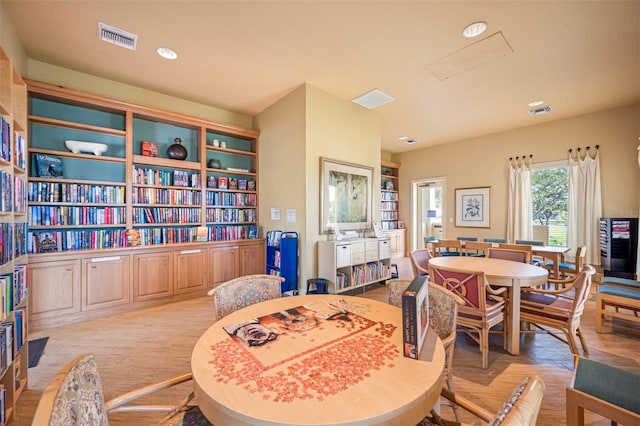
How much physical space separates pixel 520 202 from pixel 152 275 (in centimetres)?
706

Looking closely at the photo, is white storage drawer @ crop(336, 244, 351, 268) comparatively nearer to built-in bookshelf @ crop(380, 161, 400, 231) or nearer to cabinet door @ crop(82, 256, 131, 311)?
cabinet door @ crop(82, 256, 131, 311)

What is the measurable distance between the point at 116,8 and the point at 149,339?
3216 mm

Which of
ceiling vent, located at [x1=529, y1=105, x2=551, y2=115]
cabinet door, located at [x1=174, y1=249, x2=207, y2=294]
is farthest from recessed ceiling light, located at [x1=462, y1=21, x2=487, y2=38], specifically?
cabinet door, located at [x1=174, y1=249, x2=207, y2=294]

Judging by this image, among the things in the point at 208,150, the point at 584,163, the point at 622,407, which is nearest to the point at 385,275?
the point at 622,407

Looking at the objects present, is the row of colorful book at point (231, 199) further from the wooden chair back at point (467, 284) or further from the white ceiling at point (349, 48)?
the wooden chair back at point (467, 284)

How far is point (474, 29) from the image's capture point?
2588mm

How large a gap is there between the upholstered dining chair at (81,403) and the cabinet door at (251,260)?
132 inches

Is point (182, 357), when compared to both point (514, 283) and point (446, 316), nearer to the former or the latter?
point (446, 316)

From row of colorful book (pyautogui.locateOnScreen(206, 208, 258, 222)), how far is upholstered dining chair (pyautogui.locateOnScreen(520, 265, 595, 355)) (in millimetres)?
4071

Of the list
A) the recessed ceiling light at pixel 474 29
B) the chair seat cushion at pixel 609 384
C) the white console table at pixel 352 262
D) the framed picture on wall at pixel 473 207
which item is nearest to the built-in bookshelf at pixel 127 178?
the white console table at pixel 352 262

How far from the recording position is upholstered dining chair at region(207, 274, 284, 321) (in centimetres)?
169

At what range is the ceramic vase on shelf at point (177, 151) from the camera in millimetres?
3957

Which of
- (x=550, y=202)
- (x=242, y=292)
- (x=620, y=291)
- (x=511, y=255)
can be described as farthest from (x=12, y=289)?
(x=550, y=202)

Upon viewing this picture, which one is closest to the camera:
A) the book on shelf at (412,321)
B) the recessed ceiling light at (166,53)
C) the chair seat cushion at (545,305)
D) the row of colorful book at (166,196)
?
the book on shelf at (412,321)
